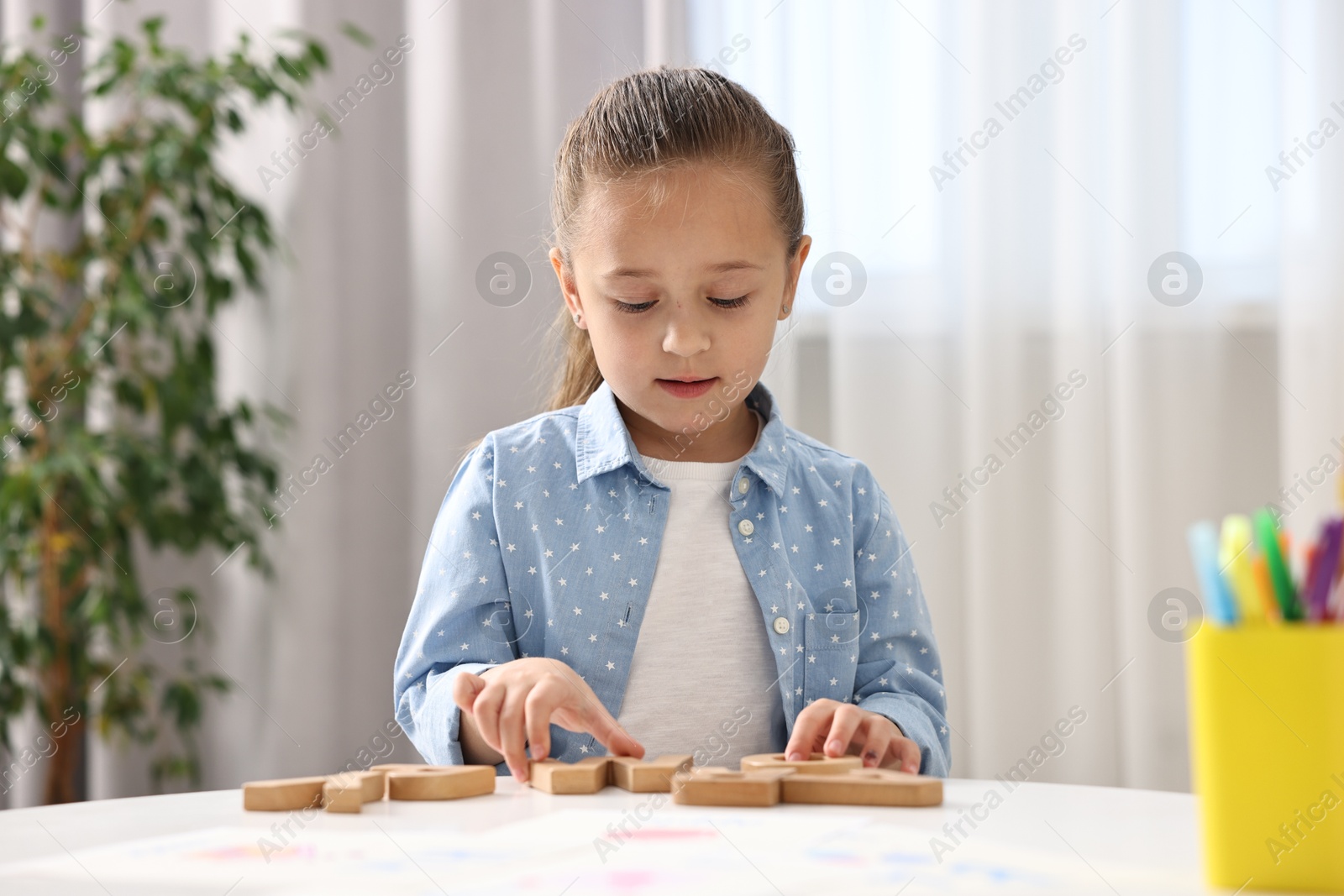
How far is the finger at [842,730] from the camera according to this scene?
2.66 ft

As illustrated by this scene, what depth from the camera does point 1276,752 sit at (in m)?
0.48

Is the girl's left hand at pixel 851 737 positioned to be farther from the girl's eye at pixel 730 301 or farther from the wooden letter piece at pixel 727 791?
the girl's eye at pixel 730 301

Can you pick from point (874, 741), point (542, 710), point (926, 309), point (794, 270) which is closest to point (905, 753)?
point (874, 741)

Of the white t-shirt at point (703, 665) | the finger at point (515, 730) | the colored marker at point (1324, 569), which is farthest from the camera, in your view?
the white t-shirt at point (703, 665)

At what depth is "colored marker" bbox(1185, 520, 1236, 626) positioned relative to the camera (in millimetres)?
472

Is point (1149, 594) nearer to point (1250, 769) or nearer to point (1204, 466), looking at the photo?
point (1204, 466)

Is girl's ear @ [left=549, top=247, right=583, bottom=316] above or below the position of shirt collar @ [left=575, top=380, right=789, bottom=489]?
above

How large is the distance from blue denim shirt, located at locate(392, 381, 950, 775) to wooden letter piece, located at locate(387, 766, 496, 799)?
26 cm

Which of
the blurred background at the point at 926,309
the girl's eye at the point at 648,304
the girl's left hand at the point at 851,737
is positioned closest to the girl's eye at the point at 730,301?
the girl's eye at the point at 648,304

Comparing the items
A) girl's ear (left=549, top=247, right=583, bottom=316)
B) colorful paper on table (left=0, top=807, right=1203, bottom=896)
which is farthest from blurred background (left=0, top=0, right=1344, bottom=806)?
colorful paper on table (left=0, top=807, right=1203, bottom=896)

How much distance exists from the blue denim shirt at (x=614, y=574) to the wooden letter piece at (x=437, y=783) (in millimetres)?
258

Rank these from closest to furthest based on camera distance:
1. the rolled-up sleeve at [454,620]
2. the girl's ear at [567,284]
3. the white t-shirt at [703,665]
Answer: the rolled-up sleeve at [454,620] < the white t-shirt at [703,665] < the girl's ear at [567,284]

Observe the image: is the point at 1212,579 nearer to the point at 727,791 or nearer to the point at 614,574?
the point at 727,791

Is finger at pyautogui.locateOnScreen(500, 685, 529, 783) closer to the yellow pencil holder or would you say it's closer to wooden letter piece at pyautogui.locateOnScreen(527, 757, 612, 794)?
wooden letter piece at pyautogui.locateOnScreen(527, 757, 612, 794)
